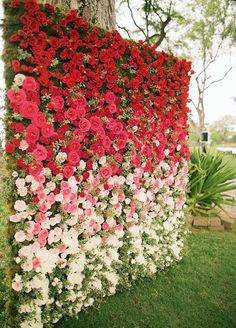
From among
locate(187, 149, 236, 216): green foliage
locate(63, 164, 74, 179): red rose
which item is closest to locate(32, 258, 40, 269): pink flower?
locate(63, 164, 74, 179): red rose

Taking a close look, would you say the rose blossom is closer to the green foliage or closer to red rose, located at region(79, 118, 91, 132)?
red rose, located at region(79, 118, 91, 132)

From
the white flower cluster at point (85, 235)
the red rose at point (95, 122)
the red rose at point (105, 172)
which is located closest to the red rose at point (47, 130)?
the white flower cluster at point (85, 235)

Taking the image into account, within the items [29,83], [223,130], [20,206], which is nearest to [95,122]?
[29,83]

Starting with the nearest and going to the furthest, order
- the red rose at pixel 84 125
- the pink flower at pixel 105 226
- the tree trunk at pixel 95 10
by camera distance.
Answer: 1. the red rose at pixel 84 125
2. the pink flower at pixel 105 226
3. the tree trunk at pixel 95 10

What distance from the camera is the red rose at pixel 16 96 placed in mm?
2584

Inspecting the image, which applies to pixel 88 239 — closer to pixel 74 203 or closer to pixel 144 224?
pixel 74 203

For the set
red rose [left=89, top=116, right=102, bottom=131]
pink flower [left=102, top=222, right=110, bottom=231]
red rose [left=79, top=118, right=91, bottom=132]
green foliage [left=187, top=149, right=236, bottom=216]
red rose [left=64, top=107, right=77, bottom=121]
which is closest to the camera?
red rose [left=64, top=107, right=77, bottom=121]

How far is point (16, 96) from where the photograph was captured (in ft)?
8.51

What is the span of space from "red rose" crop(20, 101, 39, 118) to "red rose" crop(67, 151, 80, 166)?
1.61 feet

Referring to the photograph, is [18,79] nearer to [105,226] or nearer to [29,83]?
[29,83]

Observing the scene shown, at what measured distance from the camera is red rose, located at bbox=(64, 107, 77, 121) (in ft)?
9.56

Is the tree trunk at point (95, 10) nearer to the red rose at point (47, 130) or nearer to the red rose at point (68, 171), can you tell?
the red rose at point (47, 130)

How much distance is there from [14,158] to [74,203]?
0.69 metres

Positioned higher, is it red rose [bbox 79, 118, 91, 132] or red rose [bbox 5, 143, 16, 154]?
red rose [bbox 79, 118, 91, 132]
